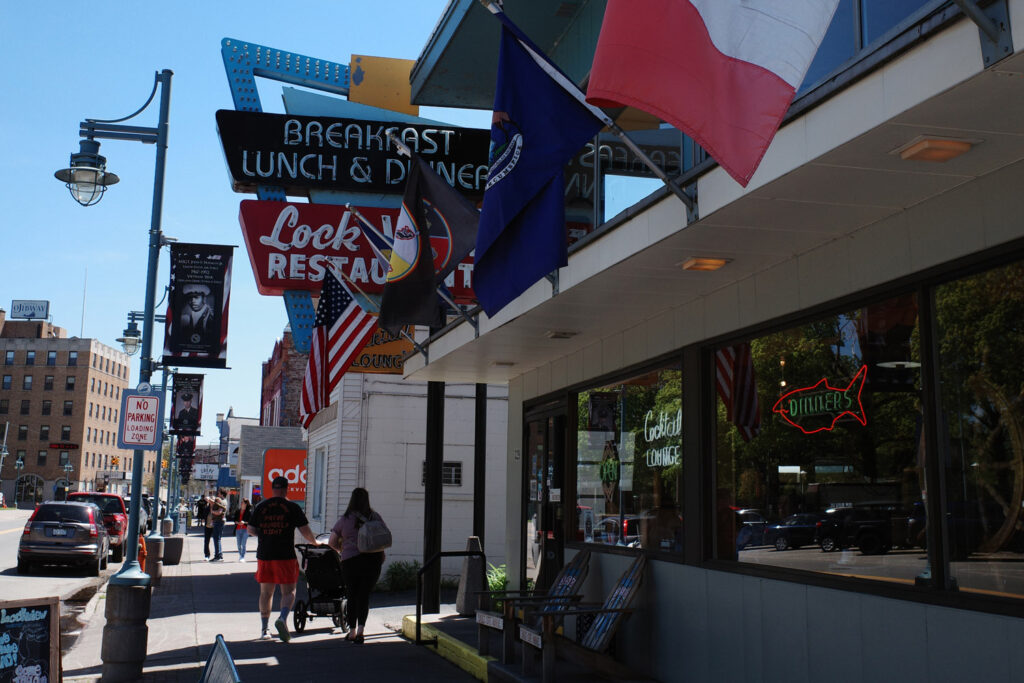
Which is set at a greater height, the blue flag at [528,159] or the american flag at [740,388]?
the blue flag at [528,159]

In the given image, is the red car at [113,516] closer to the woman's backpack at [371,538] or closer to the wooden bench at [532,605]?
the woman's backpack at [371,538]

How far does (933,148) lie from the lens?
4.54 m

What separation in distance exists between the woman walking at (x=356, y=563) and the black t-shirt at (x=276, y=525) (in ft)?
A: 1.69

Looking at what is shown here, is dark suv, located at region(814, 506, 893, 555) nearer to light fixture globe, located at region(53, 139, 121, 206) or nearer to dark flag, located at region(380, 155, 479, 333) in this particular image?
dark flag, located at region(380, 155, 479, 333)

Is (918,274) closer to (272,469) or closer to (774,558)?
(774,558)

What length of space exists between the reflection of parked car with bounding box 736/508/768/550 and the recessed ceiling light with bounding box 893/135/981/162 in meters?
3.21

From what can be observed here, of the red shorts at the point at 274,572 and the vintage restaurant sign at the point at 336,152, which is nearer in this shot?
the red shorts at the point at 274,572

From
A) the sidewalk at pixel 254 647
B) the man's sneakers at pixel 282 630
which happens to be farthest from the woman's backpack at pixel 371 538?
the man's sneakers at pixel 282 630

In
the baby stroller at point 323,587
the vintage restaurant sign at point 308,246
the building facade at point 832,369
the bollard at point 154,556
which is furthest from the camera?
the bollard at point 154,556

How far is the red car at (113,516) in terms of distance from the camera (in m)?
27.6

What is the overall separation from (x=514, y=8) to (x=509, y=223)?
315 inches

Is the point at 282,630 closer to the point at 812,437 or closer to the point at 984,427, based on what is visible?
the point at 812,437

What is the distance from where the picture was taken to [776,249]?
257 inches

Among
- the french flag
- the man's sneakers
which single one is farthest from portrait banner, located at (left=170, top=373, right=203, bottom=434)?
the french flag
